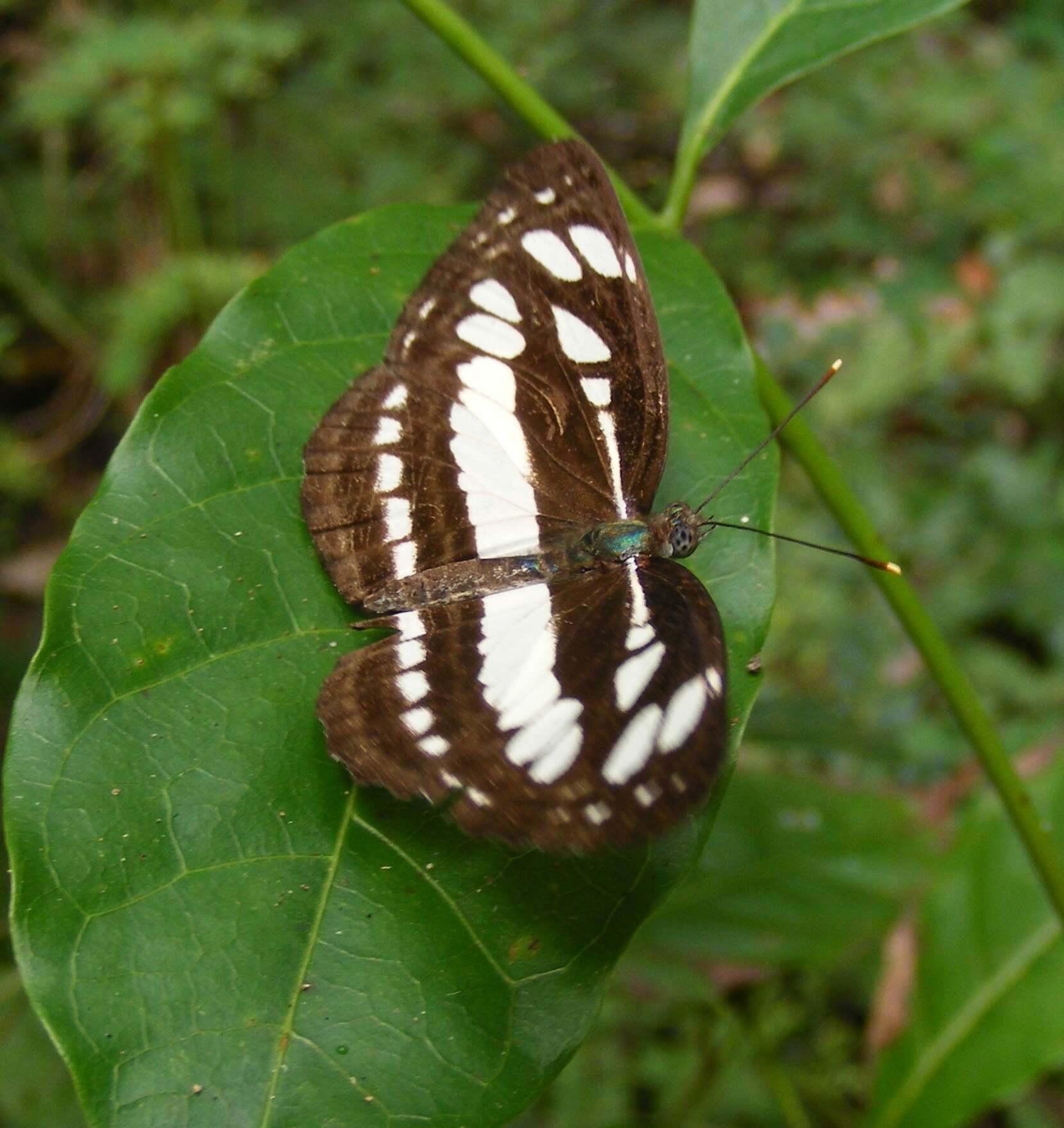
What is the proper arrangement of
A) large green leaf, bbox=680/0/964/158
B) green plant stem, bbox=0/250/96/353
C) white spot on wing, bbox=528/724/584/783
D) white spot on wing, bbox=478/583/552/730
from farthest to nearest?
green plant stem, bbox=0/250/96/353, large green leaf, bbox=680/0/964/158, white spot on wing, bbox=478/583/552/730, white spot on wing, bbox=528/724/584/783

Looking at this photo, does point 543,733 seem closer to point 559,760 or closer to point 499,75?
point 559,760

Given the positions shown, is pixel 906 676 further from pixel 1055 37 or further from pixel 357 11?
pixel 357 11

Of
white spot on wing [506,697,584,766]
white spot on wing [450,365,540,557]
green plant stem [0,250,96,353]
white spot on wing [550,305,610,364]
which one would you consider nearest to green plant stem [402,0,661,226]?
white spot on wing [550,305,610,364]

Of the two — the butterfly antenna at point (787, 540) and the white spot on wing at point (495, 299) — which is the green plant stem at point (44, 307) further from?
the butterfly antenna at point (787, 540)

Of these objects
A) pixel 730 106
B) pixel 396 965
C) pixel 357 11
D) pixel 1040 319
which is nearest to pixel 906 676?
pixel 1040 319

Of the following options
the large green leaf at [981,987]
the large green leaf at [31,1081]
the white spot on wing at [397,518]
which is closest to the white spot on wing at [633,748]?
the white spot on wing at [397,518]

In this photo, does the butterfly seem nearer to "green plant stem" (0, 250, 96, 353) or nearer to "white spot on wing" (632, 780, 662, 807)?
"white spot on wing" (632, 780, 662, 807)
